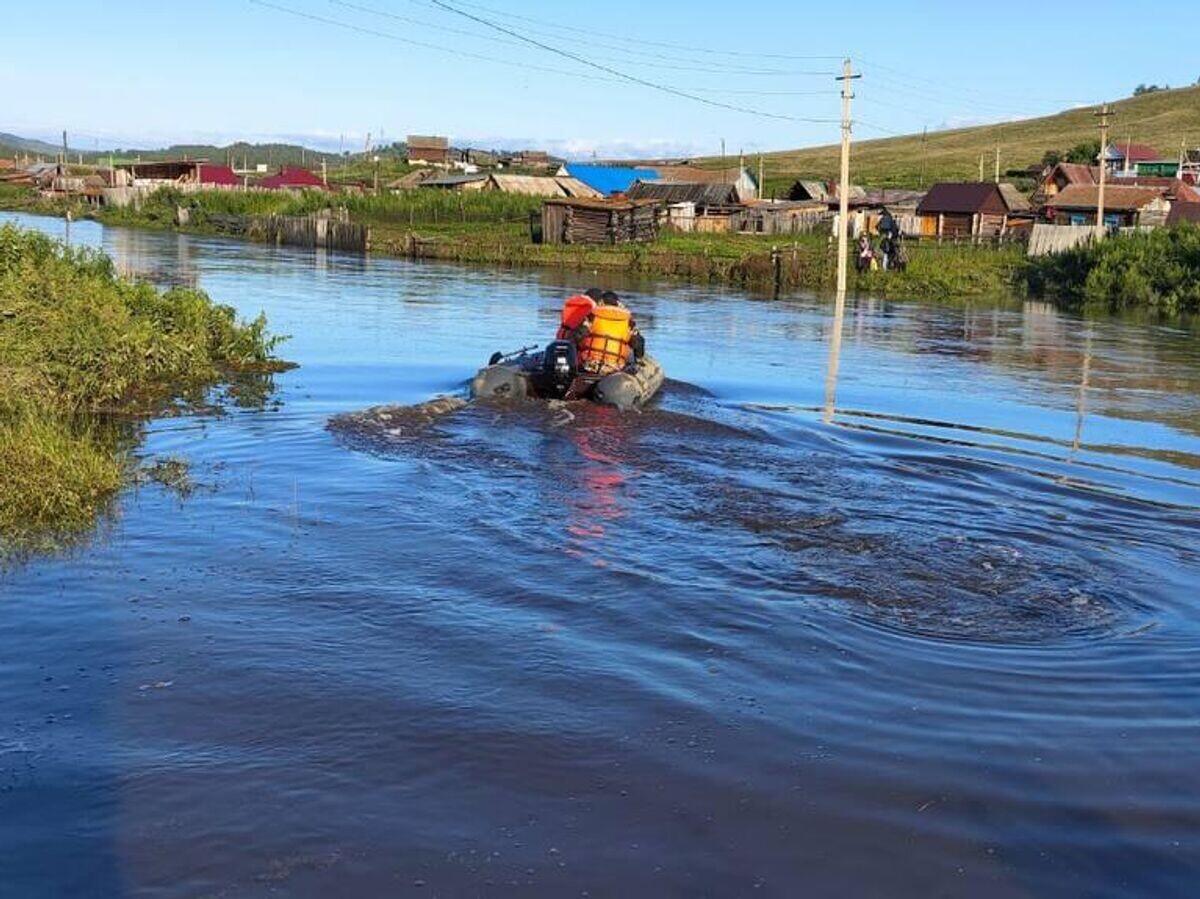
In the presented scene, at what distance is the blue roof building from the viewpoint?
8144 centimetres

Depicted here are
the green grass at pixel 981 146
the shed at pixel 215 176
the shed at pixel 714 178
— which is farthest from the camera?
the green grass at pixel 981 146

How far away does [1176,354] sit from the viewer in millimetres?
26125

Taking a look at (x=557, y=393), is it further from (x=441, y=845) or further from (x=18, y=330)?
(x=441, y=845)

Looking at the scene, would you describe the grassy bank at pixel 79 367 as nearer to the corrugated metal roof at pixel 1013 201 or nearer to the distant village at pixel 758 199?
the distant village at pixel 758 199

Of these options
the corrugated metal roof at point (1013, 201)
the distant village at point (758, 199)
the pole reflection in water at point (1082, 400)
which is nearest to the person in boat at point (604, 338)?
the pole reflection in water at point (1082, 400)

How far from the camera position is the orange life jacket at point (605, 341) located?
49.0 ft

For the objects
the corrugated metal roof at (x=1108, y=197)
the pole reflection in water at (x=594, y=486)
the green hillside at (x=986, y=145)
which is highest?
the green hillside at (x=986, y=145)

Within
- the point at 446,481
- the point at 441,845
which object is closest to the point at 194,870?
the point at 441,845

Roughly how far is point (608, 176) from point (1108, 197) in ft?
108

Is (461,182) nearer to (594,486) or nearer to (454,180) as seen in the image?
(454,180)

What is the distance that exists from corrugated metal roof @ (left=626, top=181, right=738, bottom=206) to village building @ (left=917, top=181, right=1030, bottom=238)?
35.9 feet

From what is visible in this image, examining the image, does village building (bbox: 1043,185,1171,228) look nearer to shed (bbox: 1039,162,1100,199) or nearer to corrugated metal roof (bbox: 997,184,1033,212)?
corrugated metal roof (bbox: 997,184,1033,212)

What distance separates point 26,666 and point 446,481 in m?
4.93

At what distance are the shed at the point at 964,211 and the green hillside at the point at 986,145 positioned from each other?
24768 mm
